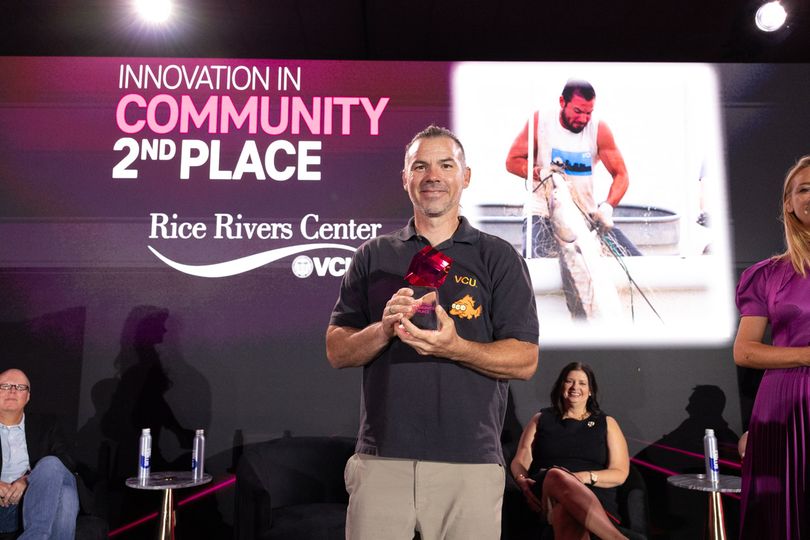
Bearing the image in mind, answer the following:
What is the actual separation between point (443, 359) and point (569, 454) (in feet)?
8.16

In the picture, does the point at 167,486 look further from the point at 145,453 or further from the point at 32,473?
the point at 32,473

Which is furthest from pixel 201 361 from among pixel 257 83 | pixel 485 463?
pixel 485 463

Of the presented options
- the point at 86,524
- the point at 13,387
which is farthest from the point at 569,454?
the point at 13,387

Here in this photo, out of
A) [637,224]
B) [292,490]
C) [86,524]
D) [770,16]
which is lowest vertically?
[86,524]

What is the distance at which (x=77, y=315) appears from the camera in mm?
4332

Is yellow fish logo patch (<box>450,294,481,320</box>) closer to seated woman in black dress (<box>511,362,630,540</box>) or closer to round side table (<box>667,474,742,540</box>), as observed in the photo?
seated woman in black dress (<box>511,362,630,540</box>)

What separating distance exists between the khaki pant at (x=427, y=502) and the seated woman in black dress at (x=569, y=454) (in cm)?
199

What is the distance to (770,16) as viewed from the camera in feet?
15.0

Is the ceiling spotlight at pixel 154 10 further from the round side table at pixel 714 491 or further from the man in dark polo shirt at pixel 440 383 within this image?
the round side table at pixel 714 491

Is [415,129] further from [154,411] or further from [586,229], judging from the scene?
[154,411]

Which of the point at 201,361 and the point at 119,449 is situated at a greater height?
the point at 201,361

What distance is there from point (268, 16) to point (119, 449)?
301 cm

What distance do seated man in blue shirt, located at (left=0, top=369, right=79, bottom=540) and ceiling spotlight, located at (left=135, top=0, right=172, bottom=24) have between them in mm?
2630

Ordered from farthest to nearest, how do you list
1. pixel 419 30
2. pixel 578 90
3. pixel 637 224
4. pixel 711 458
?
1. pixel 419 30
2. pixel 578 90
3. pixel 637 224
4. pixel 711 458
